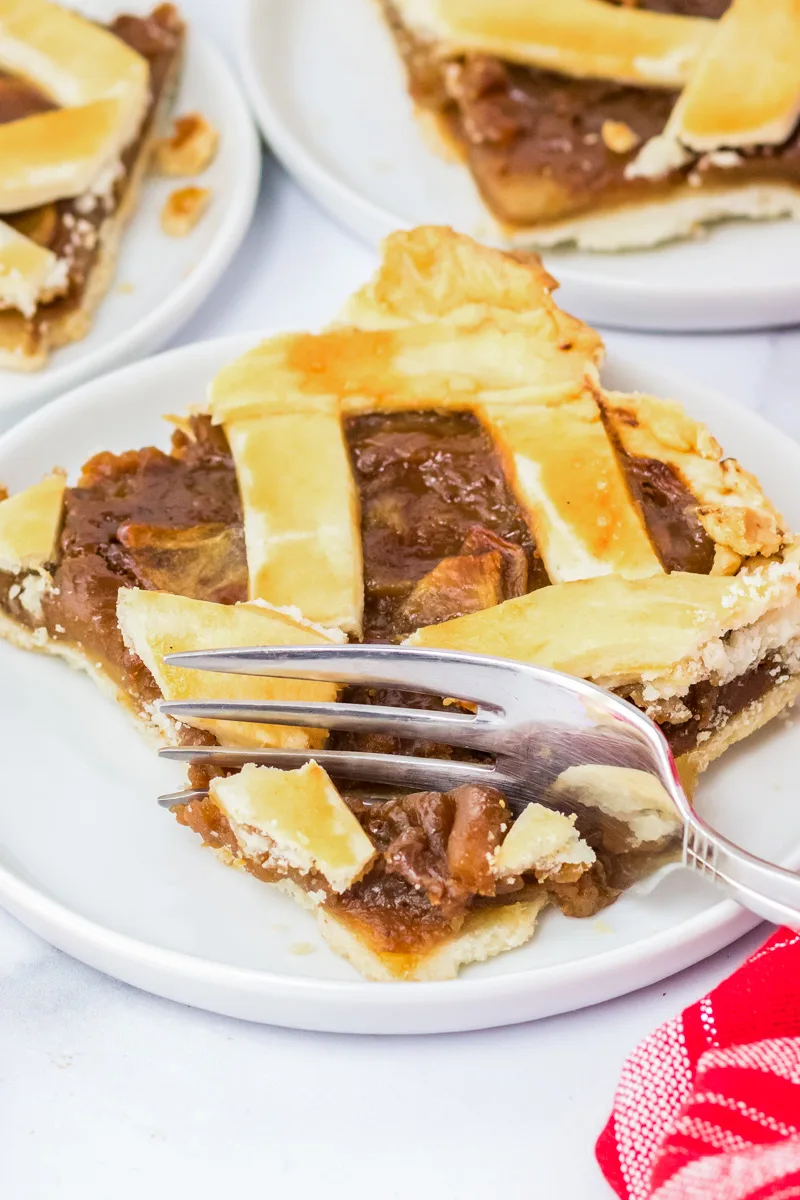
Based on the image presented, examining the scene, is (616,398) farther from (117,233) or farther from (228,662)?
(117,233)

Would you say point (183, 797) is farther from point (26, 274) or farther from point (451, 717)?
point (26, 274)

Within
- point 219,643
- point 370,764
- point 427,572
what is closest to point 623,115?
point 427,572

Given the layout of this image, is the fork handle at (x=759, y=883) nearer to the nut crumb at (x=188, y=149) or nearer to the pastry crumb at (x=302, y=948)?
the pastry crumb at (x=302, y=948)

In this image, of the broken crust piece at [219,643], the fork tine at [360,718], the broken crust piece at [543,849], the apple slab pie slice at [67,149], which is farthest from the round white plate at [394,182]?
the broken crust piece at [543,849]

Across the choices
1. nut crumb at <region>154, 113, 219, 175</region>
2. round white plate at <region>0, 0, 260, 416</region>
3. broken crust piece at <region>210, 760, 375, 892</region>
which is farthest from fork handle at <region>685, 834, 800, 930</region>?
nut crumb at <region>154, 113, 219, 175</region>

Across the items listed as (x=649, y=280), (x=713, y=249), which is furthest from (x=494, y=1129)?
(x=713, y=249)

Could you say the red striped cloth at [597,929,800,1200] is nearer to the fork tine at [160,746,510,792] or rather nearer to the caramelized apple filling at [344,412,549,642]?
the fork tine at [160,746,510,792]

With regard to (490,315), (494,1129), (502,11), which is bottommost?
(494,1129)
